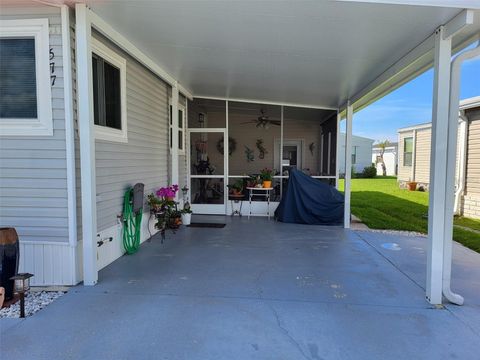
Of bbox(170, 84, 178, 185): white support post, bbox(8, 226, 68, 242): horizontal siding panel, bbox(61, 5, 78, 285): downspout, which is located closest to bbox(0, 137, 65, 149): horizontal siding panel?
bbox(61, 5, 78, 285): downspout

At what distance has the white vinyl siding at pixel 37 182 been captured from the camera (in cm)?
321

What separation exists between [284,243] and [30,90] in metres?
3.98

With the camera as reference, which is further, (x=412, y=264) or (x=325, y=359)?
(x=412, y=264)

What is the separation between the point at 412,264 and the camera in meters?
4.22

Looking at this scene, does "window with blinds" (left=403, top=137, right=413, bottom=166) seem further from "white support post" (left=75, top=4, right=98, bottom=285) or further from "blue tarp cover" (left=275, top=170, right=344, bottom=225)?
"white support post" (left=75, top=4, right=98, bottom=285)

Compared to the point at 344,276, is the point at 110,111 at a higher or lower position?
higher

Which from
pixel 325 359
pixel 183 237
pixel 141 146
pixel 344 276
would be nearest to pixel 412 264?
pixel 344 276

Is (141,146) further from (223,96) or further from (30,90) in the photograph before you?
(223,96)

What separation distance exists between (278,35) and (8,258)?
338cm

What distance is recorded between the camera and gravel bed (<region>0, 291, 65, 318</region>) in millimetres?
2734

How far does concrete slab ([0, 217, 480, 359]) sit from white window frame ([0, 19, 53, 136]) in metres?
1.69

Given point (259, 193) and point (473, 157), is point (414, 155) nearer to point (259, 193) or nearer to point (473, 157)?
point (473, 157)

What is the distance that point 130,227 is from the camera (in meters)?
4.59

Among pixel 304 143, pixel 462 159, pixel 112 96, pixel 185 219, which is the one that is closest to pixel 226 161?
pixel 185 219
